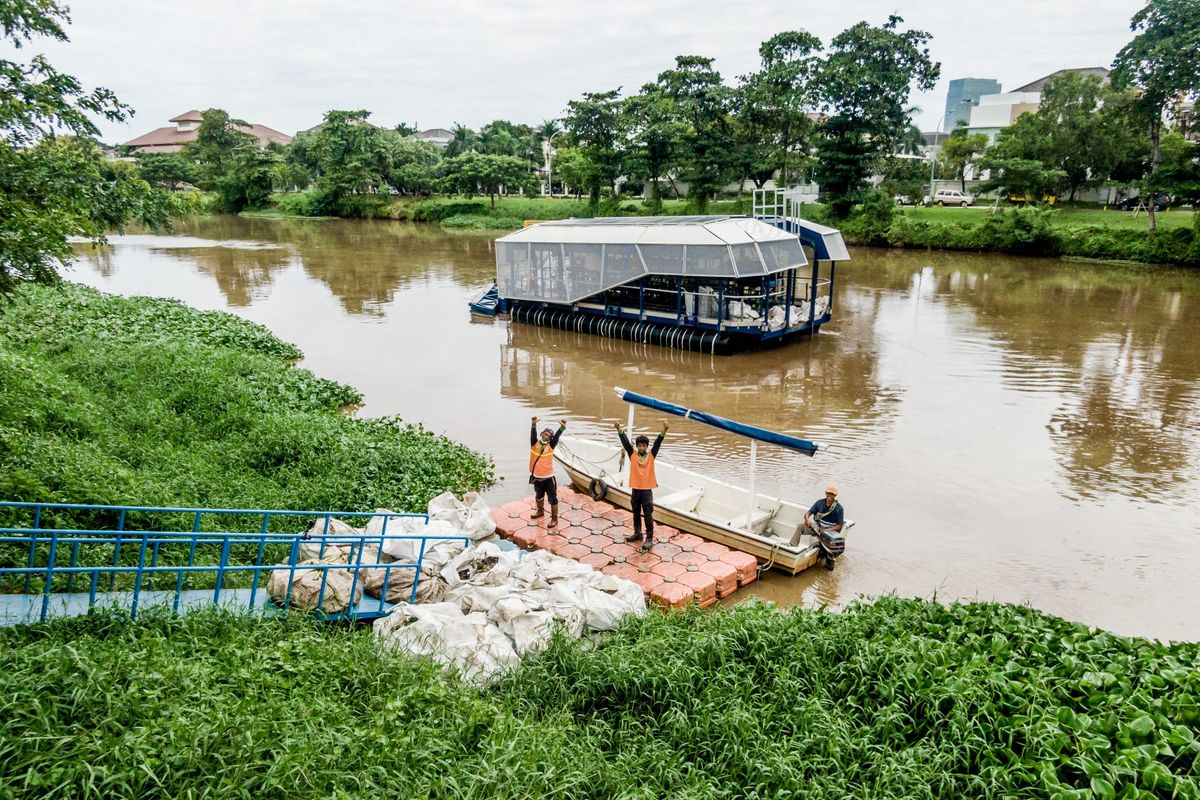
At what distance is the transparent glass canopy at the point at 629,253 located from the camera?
20.0 meters

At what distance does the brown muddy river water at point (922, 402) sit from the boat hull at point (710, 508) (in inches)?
17.4

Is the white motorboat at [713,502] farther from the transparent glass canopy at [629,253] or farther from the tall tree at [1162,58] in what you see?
the tall tree at [1162,58]

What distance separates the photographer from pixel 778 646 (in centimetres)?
635

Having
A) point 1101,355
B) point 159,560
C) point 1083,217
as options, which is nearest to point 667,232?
point 1101,355

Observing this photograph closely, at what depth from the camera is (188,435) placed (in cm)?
1184

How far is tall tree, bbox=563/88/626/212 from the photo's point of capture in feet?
157

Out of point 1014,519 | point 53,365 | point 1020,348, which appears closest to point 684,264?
point 1020,348

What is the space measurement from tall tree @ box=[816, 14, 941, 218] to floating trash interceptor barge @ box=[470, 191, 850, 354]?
77.0ft

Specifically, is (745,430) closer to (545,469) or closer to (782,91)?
(545,469)

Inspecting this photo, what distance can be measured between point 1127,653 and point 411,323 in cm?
2232

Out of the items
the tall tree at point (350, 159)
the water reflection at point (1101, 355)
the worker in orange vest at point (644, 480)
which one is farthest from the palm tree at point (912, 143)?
the worker in orange vest at point (644, 480)

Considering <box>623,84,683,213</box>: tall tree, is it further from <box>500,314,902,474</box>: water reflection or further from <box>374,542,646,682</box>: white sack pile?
<box>374,542,646,682</box>: white sack pile

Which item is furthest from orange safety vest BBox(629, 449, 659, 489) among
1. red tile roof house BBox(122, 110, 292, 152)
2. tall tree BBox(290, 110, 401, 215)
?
red tile roof house BBox(122, 110, 292, 152)

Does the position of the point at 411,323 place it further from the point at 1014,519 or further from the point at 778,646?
the point at 778,646
